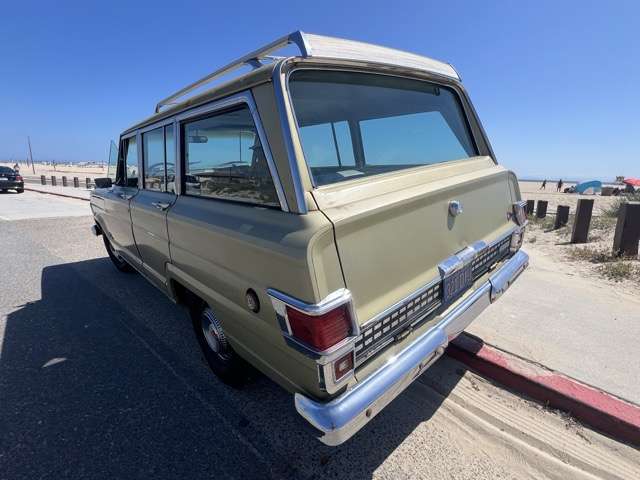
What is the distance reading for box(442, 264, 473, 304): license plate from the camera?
215cm

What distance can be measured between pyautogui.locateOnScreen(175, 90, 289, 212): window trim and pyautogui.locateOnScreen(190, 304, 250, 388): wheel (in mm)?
908

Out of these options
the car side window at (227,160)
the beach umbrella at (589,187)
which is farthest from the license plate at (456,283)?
the beach umbrella at (589,187)

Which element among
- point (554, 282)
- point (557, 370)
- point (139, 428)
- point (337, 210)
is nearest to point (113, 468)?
point (139, 428)

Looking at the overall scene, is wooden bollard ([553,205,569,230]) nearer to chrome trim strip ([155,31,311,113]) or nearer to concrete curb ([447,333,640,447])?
concrete curb ([447,333,640,447])

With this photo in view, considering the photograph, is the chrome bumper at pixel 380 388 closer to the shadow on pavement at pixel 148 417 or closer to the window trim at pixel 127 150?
the shadow on pavement at pixel 148 417

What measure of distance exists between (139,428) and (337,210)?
1985 millimetres

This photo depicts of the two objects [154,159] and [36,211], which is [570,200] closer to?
[154,159]

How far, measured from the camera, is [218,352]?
A: 2.66 meters

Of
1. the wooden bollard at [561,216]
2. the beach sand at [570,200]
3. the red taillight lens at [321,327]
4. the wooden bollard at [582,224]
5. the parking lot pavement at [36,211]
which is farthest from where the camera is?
the beach sand at [570,200]

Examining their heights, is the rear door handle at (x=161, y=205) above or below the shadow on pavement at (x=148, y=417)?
above

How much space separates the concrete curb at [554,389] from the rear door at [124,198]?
3.43 m

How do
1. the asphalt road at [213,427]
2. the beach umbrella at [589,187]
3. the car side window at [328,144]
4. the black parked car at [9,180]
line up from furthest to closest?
1. the beach umbrella at [589,187]
2. the black parked car at [9,180]
3. the asphalt road at [213,427]
4. the car side window at [328,144]

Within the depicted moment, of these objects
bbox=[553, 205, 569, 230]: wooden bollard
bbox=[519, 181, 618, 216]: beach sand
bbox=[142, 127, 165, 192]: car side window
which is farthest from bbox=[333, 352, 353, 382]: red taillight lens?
bbox=[519, 181, 618, 216]: beach sand

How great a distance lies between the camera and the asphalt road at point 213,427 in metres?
2.01
